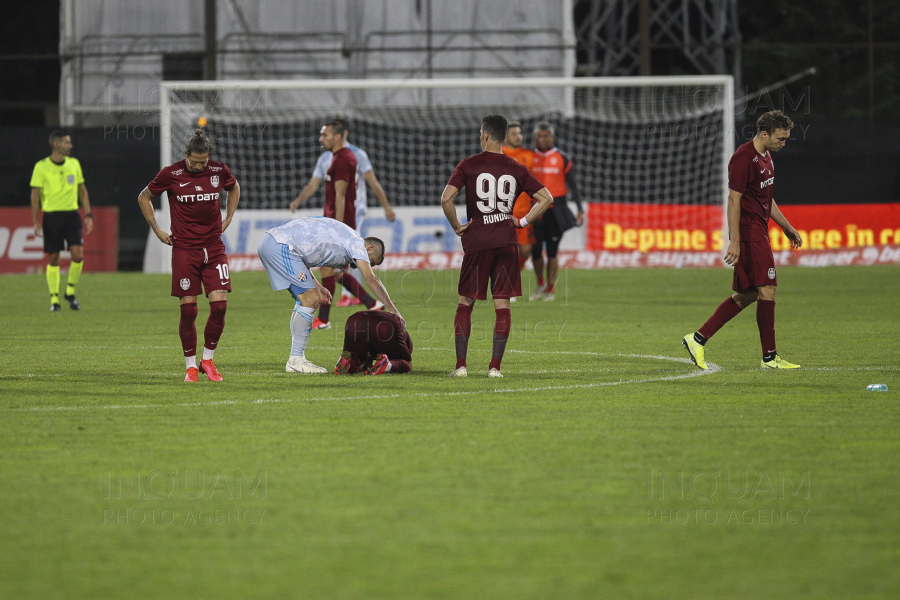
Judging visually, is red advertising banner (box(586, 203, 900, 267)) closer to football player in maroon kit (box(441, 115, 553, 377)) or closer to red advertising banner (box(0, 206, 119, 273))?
red advertising banner (box(0, 206, 119, 273))

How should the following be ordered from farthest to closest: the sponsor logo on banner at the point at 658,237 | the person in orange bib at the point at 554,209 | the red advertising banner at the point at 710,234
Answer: the red advertising banner at the point at 710,234 → the sponsor logo on banner at the point at 658,237 → the person in orange bib at the point at 554,209

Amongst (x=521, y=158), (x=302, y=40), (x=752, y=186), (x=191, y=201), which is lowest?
(x=191, y=201)

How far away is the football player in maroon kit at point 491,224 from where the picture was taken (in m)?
8.73

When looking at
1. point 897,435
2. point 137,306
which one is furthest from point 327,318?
point 897,435

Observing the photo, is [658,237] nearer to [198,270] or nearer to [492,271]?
[492,271]

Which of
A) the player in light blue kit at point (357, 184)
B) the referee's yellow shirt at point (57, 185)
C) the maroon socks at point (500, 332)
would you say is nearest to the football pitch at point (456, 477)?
the maroon socks at point (500, 332)

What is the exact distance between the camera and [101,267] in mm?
23438

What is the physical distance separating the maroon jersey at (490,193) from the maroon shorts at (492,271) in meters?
0.05

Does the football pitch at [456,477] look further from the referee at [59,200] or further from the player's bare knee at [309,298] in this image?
the referee at [59,200]

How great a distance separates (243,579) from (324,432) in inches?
100.0

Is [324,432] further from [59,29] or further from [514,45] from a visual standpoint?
[59,29]

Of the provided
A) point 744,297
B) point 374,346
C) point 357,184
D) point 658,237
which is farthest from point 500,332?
point 658,237

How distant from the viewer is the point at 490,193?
8.76 metres

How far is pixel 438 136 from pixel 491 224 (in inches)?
712
